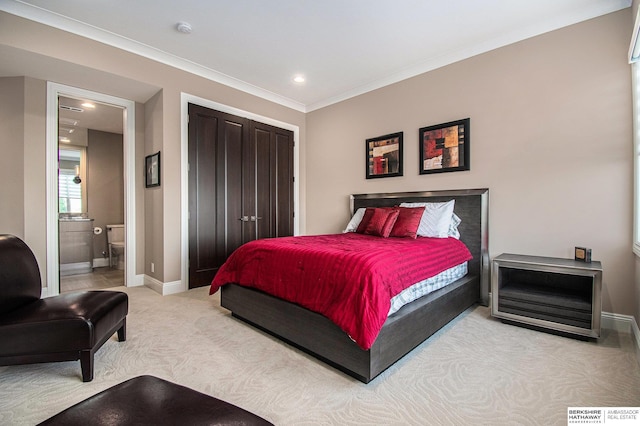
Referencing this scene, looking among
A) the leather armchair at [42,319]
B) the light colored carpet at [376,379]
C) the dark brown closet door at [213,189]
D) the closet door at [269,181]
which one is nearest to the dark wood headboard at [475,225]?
the light colored carpet at [376,379]

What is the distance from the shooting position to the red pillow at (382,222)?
3.36 m

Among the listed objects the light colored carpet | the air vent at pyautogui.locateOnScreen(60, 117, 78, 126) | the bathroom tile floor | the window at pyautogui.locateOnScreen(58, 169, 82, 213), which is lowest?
the bathroom tile floor

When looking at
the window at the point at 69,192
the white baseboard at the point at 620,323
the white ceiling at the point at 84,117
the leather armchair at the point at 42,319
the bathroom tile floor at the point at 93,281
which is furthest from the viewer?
the window at the point at 69,192

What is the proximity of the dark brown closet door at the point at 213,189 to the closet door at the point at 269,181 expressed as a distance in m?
0.18

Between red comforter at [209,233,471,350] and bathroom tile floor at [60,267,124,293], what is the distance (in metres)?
2.50

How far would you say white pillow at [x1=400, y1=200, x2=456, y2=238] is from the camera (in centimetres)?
321

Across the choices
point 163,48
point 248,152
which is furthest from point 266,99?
point 163,48

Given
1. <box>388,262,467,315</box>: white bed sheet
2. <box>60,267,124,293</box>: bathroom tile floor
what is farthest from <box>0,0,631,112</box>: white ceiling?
<box>60,267,124,293</box>: bathroom tile floor

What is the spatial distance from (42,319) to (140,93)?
10.1 ft

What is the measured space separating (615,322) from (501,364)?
1.47 meters

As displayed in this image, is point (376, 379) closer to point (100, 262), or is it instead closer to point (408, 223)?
point (408, 223)

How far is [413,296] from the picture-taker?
2246 millimetres

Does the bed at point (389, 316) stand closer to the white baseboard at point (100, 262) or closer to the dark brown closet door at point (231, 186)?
the dark brown closet door at point (231, 186)

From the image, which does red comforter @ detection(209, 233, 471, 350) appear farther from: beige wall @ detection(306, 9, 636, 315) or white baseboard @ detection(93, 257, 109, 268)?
white baseboard @ detection(93, 257, 109, 268)
